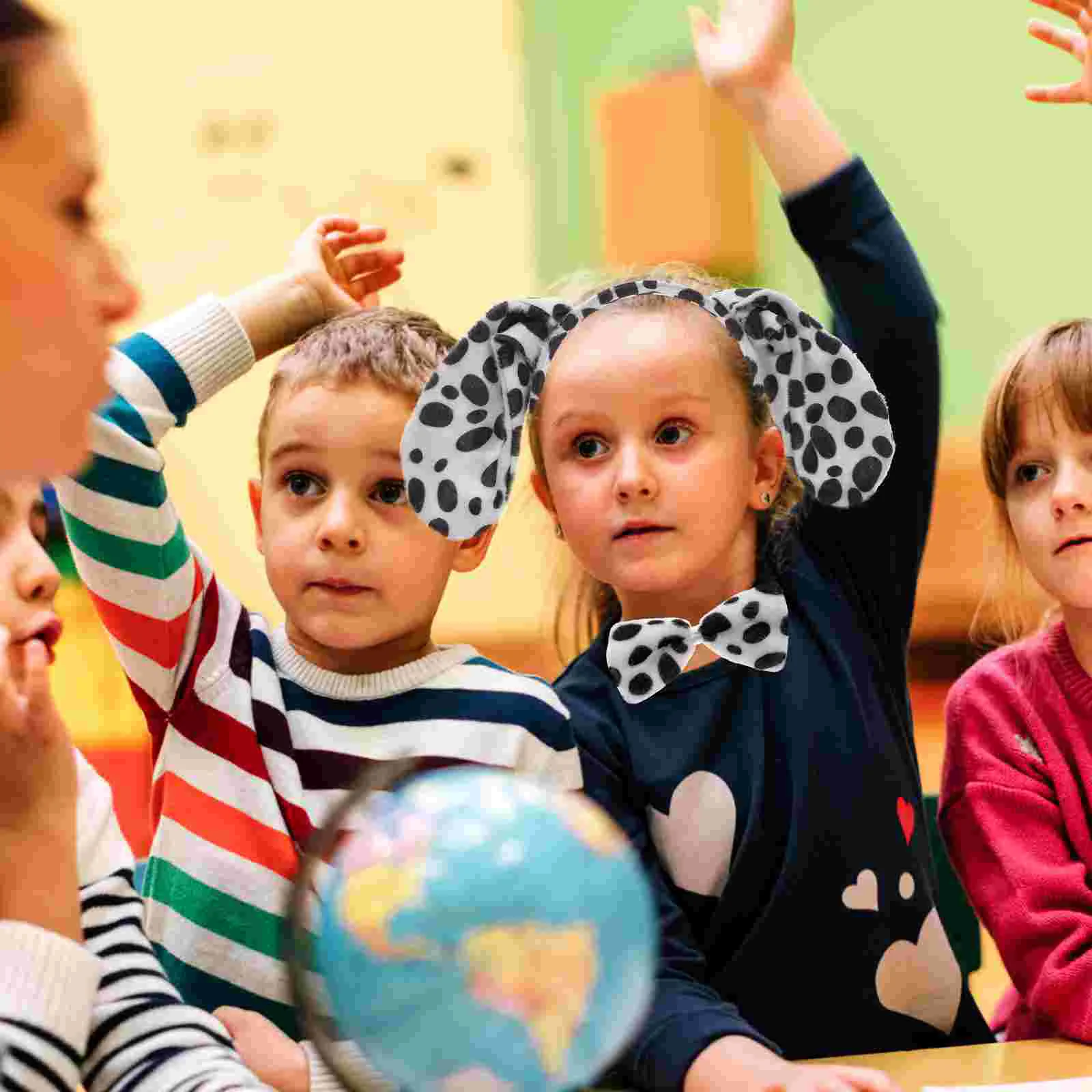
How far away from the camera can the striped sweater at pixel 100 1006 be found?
2.19ft

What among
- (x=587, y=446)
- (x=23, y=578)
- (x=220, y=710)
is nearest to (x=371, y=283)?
(x=587, y=446)

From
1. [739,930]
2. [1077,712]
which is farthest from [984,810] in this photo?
[739,930]

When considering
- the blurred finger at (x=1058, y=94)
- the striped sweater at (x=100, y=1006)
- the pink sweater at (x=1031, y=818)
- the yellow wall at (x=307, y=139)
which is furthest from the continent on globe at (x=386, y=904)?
the yellow wall at (x=307, y=139)

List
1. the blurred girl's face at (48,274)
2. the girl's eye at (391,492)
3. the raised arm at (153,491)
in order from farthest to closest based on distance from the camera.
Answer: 1. the girl's eye at (391,492)
2. the raised arm at (153,491)
3. the blurred girl's face at (48,274)

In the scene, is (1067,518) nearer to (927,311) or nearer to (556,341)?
(927,311)

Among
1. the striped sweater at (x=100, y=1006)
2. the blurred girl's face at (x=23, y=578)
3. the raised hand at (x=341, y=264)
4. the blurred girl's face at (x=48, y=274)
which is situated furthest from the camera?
the raised hand at (x=341, y=264)

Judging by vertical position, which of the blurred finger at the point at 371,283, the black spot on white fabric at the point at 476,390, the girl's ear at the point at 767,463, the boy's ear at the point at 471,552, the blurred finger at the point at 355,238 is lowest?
the boy's ear at the point at 471,552

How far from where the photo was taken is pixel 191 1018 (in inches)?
30.3

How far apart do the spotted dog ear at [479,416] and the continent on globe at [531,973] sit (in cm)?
50

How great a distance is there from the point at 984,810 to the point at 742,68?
0.60m

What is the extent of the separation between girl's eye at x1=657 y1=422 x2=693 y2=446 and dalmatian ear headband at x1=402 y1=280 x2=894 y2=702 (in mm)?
77

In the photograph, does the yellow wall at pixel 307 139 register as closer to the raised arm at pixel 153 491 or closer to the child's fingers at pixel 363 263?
the child's fingers at pixel 363 263

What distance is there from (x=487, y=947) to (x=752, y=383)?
25.1 inches

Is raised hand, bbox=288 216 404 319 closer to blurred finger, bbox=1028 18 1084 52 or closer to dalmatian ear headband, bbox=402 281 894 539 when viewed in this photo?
dalmatian ear headband, bbox=402 281 894 539
